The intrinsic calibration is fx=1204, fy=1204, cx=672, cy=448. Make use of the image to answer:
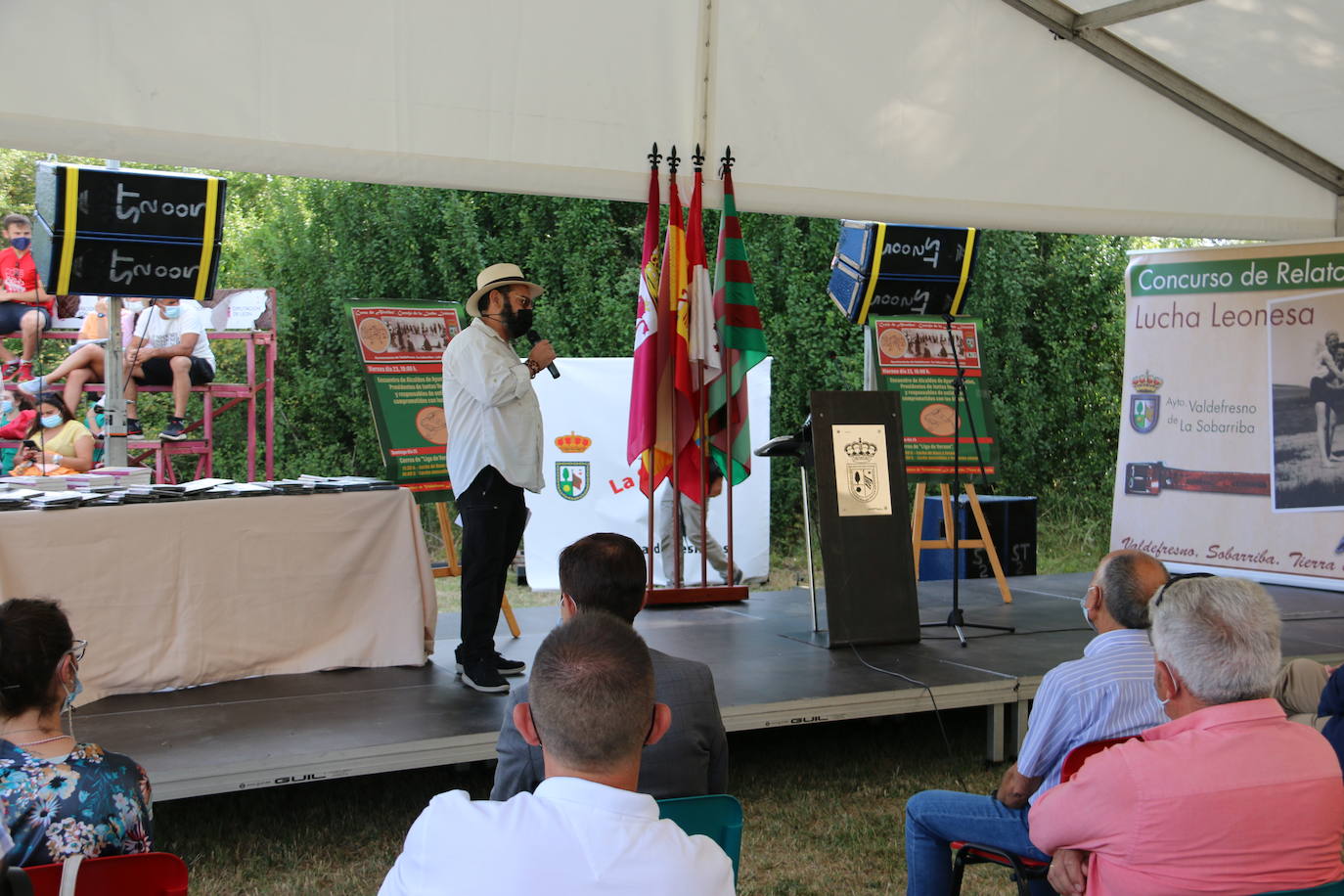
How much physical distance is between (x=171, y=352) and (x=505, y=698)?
526cm

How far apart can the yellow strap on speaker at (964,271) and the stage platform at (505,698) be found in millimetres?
1805

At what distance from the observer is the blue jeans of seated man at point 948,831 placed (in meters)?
2.54

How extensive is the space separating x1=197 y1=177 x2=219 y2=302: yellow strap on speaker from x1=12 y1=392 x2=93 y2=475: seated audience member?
2403 millimetres

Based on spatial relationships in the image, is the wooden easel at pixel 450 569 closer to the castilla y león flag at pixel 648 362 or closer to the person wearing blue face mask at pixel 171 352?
the castilla y león flag at pixel 648 362

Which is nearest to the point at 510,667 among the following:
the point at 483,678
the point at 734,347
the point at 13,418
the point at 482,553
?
the point at 483,678

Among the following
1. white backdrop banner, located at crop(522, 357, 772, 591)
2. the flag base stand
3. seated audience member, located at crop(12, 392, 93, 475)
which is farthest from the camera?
white backdrop banner, located at crop(522, 357, 772, 591)

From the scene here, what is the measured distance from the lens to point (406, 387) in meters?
5.65

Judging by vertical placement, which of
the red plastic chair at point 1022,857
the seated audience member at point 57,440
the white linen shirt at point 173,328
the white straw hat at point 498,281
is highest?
the white linen shirt at point 173,328

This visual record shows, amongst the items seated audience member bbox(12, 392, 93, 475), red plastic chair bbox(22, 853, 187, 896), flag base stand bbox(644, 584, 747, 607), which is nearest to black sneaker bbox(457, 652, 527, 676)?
flag base stand bbox(644, 584, 747, 607)

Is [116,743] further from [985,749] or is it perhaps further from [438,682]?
[985,749]

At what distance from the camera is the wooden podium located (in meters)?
5.11

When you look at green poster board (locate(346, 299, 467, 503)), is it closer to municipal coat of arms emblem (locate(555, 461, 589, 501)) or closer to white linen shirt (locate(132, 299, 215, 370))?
municipal coat of arms emblem (locate(555, 461, 589, 501))

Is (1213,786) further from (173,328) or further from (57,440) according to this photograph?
(173,328)

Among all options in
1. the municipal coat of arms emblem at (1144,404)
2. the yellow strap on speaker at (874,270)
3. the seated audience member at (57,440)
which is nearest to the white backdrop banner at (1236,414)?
the municipal coat of arms emblem at (1144,404)
